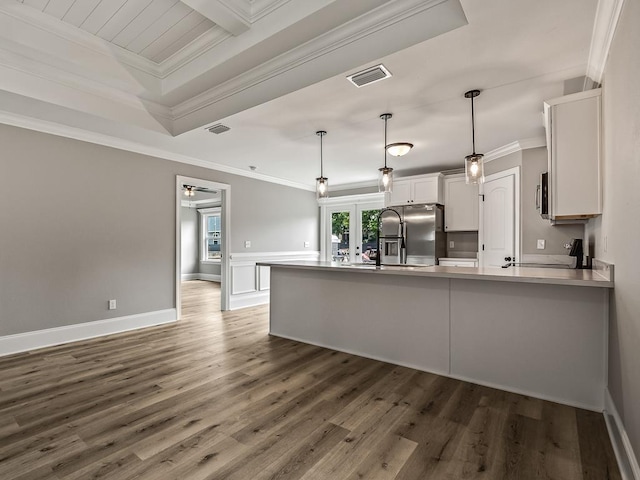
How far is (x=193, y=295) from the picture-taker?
7.30 meters

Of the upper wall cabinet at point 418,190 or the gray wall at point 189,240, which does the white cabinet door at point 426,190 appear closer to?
the upper wall cabinet at point 418,190

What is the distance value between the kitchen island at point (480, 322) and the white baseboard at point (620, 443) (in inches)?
6.2

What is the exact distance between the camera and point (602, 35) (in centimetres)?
210

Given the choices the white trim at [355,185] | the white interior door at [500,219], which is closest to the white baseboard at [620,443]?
the white interior door at [500,219]

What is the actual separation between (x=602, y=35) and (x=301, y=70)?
2.00 meters

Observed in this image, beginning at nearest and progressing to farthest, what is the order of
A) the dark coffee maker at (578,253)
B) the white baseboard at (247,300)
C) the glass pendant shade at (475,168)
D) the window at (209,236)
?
1. the glass pendant shade at (475,168)
2. the dark coffee maker at (578,253)
3. the white baseboard at (247,300)
4. the window at (209,236)

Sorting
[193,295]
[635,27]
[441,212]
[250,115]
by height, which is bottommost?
[193,295]

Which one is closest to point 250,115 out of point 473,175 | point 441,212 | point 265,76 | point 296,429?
point 265,76

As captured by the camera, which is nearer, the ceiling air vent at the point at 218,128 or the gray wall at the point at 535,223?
the ceiling air vent at the point at 218,128

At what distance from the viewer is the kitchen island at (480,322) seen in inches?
88.7

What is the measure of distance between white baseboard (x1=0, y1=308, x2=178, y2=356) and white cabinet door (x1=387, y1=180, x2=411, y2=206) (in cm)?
415

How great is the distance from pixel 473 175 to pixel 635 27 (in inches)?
59.6

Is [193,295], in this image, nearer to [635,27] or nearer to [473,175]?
[473,175]

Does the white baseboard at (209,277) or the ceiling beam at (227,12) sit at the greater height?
the ceiling beam at (227,12)
